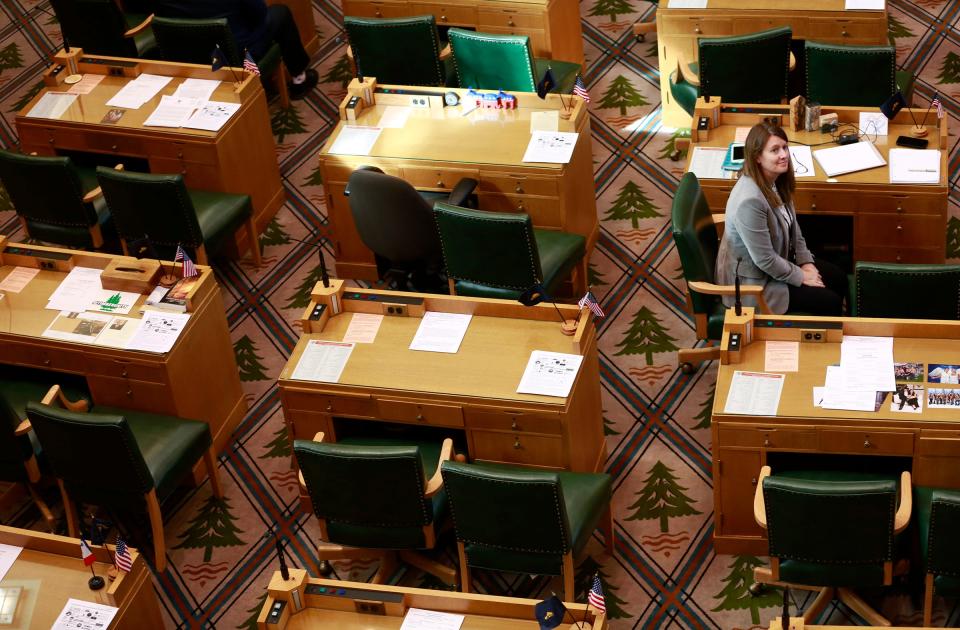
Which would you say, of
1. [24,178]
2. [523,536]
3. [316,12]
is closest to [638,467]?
[523,536]

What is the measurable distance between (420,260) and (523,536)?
215 cm

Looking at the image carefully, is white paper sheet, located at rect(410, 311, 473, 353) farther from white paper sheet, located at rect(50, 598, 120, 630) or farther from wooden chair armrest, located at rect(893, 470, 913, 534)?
wooden chair armrest, located at rect(893, 470, 913, 534)

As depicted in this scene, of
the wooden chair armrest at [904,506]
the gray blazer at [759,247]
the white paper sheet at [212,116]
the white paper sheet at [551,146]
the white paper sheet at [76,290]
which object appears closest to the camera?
the wooden chair armrest at [904,506]

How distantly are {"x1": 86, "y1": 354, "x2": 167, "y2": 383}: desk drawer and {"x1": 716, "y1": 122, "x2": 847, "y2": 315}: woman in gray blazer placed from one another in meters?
2.76

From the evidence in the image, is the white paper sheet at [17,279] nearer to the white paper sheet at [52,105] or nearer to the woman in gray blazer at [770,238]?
the white paper sheet at [52,105]

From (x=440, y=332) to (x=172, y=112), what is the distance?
2.69 m

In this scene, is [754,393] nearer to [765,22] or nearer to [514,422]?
[514,422]

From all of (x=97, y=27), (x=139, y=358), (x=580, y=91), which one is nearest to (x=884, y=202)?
(x=580, y=91)

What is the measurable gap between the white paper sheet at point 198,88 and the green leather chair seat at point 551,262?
7.29ft

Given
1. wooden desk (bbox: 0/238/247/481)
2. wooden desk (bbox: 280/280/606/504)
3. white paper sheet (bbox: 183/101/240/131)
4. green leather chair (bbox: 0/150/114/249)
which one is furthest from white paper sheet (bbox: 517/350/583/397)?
green leather chair (bbox: 0/150/114/249)

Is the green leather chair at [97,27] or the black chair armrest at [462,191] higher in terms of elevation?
the green leather chair at [97,27]

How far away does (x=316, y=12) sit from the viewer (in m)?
10.5

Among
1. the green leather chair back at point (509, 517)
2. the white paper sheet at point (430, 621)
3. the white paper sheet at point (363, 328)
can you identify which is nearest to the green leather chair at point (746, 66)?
the white paper sheet at point (363, 328)

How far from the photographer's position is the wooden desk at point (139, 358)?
650 cm
